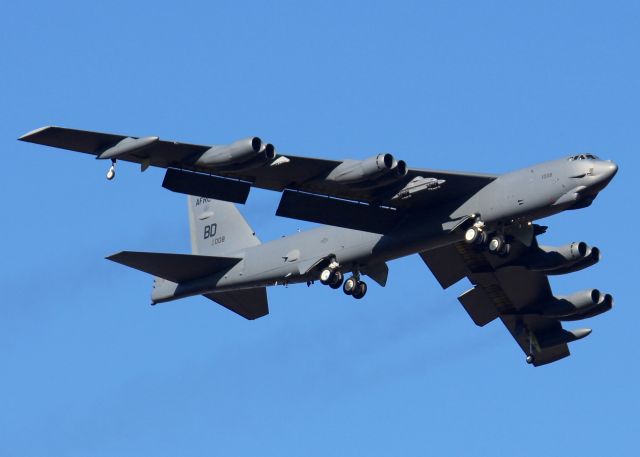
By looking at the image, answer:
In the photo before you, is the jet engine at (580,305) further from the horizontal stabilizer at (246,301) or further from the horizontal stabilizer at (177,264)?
the horizontal stabilizer at (177,264)

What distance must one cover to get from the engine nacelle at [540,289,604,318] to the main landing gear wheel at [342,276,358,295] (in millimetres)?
9552

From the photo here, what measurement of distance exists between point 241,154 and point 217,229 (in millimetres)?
13029

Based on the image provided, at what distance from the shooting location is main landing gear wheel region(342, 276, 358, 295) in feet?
167

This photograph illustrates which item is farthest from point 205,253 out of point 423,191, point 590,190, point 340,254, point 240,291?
point 590,190

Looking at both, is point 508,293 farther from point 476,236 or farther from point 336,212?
point 336,212

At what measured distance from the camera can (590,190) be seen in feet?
154

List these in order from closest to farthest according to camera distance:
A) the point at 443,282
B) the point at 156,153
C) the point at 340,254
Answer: the point at 156,153
the point at 340,254
the point at 443,282

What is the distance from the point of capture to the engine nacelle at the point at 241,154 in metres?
44.8

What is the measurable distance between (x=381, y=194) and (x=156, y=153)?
7433mm

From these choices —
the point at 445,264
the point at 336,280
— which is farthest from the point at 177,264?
the point at 445,264

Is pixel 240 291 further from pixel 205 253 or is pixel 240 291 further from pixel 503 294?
pixel 503 294

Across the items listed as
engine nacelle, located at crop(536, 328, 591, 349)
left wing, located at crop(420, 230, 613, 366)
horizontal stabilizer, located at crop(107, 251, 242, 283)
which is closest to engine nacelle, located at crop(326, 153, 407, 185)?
left wing, located at crop(420, 230, 613, 366)

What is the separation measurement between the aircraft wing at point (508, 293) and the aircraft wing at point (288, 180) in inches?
211

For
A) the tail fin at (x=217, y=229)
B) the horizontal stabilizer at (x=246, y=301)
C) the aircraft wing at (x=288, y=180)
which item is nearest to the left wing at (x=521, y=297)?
the aircraft wing at (x=288, y=180)
